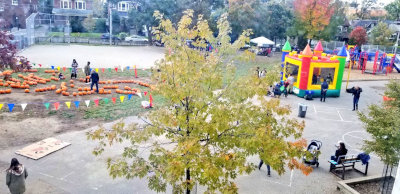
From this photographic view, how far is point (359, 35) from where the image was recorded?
48.5 metres

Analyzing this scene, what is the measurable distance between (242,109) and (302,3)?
134 ft

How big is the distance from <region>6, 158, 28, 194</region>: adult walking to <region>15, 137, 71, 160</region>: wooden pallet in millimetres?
2694

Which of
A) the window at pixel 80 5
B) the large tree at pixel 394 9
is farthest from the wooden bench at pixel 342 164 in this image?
the large tree at pixel 394 9

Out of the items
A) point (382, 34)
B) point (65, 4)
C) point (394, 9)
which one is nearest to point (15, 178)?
point (382, 34)

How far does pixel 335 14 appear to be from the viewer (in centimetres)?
4741

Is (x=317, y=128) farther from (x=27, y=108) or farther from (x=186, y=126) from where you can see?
(x=27, y=108)

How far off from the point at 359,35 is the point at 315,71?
3016 centimetres

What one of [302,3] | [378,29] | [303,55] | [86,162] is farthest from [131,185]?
[378,29]

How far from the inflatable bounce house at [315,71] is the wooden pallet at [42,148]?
45.8 feet

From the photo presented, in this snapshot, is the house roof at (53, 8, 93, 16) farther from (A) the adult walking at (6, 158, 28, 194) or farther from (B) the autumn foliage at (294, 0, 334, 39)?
(A) the adult walking at (6, 158, 28, 194)

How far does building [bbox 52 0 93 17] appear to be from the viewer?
56.1 m

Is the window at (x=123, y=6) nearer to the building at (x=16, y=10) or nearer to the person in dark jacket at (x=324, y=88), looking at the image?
the building at (x=16, y=10)

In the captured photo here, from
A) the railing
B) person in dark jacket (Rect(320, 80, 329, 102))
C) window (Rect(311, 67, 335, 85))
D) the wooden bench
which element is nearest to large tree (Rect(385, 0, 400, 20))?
the railing

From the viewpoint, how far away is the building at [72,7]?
184 ft
